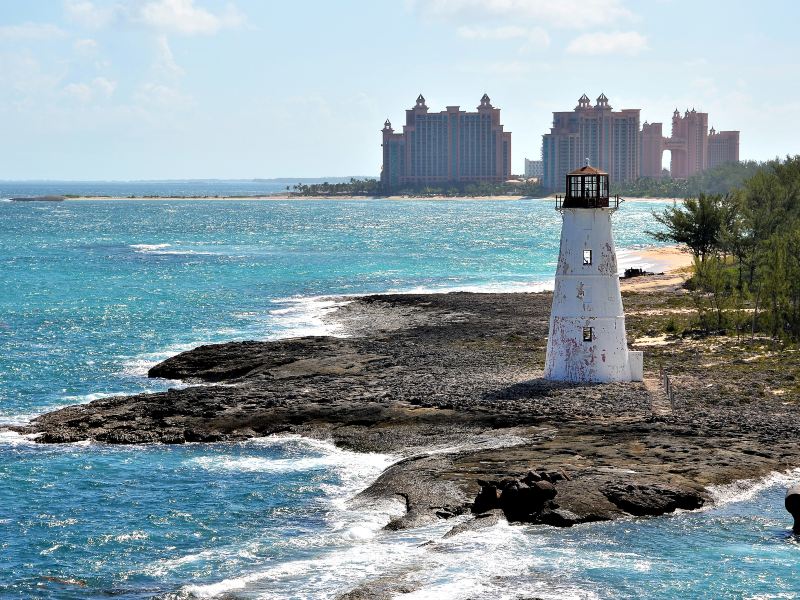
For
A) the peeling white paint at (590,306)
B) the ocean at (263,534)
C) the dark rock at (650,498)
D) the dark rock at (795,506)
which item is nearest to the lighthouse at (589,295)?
the peeling white paint at (590,306)

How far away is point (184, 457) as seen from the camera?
3478cm

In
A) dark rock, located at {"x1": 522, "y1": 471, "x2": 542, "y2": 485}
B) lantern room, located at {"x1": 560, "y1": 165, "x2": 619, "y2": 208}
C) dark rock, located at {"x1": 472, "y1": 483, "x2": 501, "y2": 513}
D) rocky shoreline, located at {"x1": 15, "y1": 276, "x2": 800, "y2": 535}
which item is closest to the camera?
dark rock, located at {"x1": 472, "y1": 483, "x2": 501, "y2": 513}

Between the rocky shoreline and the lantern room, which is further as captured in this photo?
the lantern room

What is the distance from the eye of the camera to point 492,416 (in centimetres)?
3672

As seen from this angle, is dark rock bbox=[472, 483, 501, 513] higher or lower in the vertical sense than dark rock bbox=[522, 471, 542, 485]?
lower

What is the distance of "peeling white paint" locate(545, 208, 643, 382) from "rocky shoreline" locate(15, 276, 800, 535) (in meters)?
0.87

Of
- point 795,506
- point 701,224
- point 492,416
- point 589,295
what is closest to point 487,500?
point 795,506

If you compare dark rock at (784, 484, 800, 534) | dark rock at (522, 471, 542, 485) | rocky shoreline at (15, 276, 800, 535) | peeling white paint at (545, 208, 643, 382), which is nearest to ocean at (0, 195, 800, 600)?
dark rock at (784, 484, 800, 534)

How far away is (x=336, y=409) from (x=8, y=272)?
6984 cm

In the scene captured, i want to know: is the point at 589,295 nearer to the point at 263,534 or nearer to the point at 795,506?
the point at 795,506

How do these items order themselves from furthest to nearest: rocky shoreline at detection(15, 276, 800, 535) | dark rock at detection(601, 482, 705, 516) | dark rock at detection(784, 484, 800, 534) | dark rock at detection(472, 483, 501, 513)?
rocky shoreline at detection(15, 276, 800, 535)
dark rock at detection(601, 482, 705, 516)
dark rock at detection(472, 483, 501, 513)
dark rock at detection(784, 484, 800, 534)

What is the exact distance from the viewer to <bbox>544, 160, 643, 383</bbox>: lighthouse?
40.7 metres

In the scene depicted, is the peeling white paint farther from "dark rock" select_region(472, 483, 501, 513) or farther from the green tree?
the green tree

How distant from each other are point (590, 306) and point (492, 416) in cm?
643
